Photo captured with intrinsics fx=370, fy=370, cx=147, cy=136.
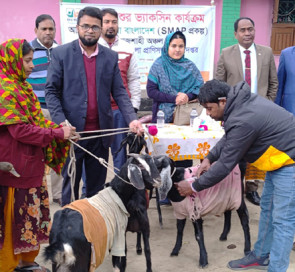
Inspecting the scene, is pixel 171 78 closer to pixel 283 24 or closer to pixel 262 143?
pixel 262 143

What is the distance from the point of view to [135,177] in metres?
2.99

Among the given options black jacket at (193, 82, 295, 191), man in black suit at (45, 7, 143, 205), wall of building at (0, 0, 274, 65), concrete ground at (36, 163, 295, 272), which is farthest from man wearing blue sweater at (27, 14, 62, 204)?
wall of building at (0, 0, 274, 65)

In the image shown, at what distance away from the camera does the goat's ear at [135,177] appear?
297cm

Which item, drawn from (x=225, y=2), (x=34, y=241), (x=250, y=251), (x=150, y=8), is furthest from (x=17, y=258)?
(x=225, y=2)

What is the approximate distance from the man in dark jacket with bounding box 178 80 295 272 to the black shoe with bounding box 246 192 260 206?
1.93 meters

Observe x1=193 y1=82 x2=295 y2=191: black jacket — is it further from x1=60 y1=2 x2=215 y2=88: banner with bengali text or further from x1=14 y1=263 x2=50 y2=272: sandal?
x1=60 y1=2 x2=215 y2=88: banner with bengali text

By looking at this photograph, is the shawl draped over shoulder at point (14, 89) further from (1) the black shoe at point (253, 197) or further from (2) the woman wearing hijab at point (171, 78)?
(1) the black shoe at point (253, 197)

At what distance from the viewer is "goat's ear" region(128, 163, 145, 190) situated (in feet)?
9.73

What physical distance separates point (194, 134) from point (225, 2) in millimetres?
5433

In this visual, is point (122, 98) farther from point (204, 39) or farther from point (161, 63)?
point (204, 39)

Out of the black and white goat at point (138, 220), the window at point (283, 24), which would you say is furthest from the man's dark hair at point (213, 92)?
the window at point (283, 24)

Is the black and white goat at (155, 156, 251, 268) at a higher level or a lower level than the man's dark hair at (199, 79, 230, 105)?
lower

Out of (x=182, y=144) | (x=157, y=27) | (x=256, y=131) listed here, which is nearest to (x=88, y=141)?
(x=182, y=144)

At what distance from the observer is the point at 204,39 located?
795 cm
